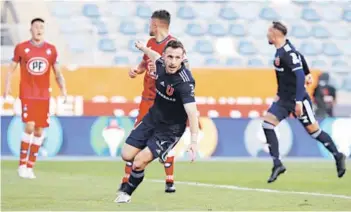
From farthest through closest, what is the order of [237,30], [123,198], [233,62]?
[237,30]
[233,62]
[123,198]

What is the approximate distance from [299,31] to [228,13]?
2.09 m

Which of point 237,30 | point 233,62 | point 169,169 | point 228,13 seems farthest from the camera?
point 237,30

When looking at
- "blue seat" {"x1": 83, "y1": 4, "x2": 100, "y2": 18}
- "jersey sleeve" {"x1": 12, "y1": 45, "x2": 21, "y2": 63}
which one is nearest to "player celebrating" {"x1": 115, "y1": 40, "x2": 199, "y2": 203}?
"jersey sleeve" {"x1": 12, "y1": 45, "x2": 21, "y2": 63}

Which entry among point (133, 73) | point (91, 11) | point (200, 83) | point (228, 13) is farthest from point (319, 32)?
point (133, 73)

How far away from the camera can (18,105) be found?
2158 centimetres

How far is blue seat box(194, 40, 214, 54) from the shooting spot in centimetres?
2578

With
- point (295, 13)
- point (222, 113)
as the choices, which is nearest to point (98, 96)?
point (222, 113)

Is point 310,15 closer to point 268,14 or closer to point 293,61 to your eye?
point 268,14

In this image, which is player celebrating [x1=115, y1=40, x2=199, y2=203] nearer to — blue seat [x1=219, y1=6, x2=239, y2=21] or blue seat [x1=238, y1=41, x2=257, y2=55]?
blue seat [x1=238, y1=41, x2=257, y2=55]

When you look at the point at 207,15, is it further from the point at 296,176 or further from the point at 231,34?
the point at 296,176

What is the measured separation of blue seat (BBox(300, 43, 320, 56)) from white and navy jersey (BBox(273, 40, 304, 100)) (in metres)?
13.5

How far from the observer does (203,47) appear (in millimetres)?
25859

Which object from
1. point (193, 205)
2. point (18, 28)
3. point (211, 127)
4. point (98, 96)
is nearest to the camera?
point (193, 205)

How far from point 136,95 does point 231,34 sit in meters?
4.61
